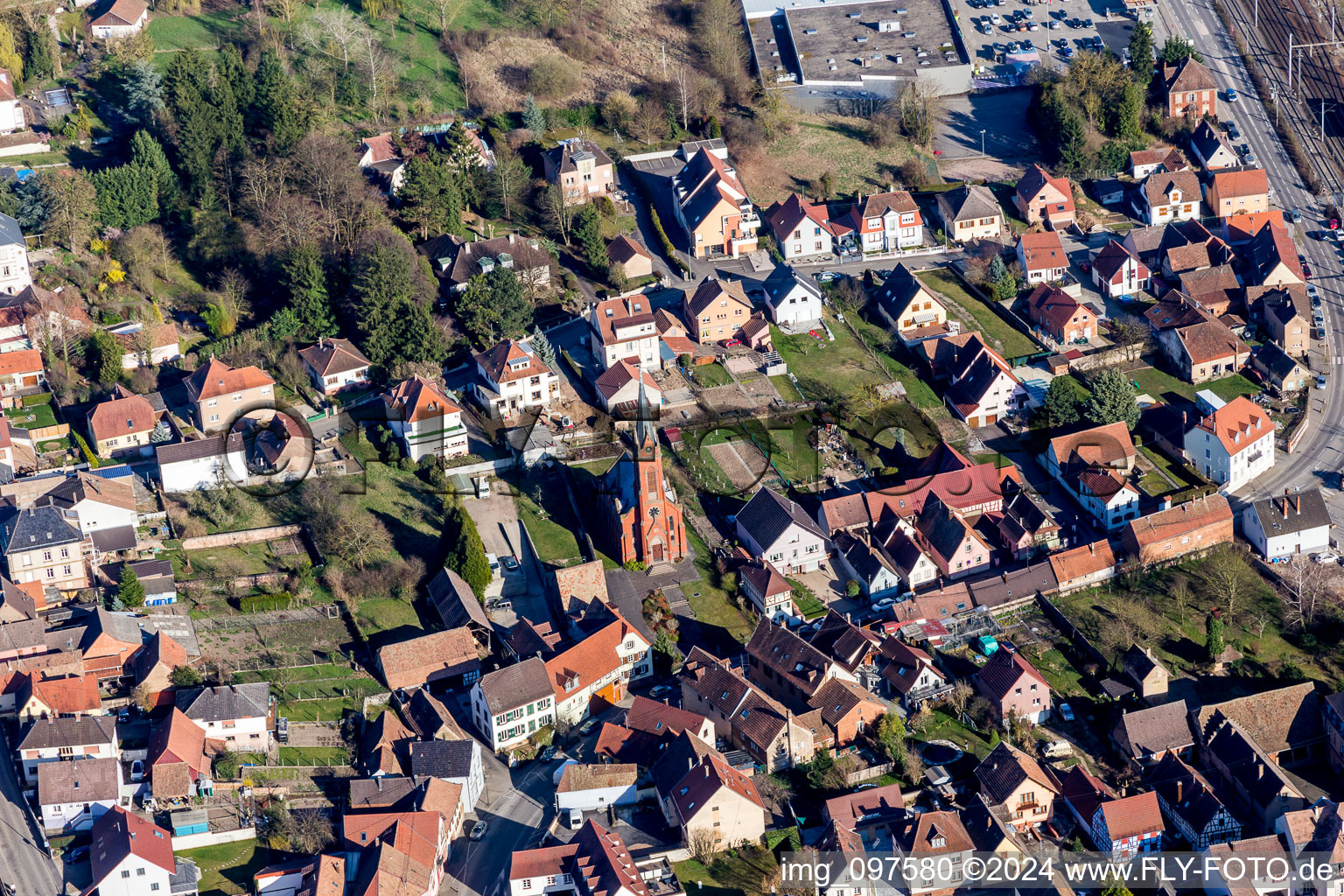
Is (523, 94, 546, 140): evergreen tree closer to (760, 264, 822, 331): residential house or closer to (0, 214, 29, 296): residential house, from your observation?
(760, 264, 822, 331): residential house

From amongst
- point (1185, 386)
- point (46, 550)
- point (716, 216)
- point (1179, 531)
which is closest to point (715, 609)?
point (1179, 531)

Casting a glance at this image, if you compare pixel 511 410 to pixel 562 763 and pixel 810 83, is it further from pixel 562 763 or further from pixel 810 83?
pixel 810 83

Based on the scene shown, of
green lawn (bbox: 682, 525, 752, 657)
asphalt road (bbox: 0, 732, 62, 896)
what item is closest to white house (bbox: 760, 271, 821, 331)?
green lawn (bbox: 682, 525, 752, 657)

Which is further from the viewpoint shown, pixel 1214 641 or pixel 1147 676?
pixel 1214 641

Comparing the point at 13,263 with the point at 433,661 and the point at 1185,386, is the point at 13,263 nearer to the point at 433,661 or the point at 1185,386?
the point at 433,661

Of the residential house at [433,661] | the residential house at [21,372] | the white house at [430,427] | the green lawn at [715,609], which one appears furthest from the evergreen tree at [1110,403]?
the residential house at [21,372]

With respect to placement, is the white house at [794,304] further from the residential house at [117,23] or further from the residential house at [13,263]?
the residential house at [117,23]

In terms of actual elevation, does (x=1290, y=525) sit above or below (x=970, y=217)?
above
